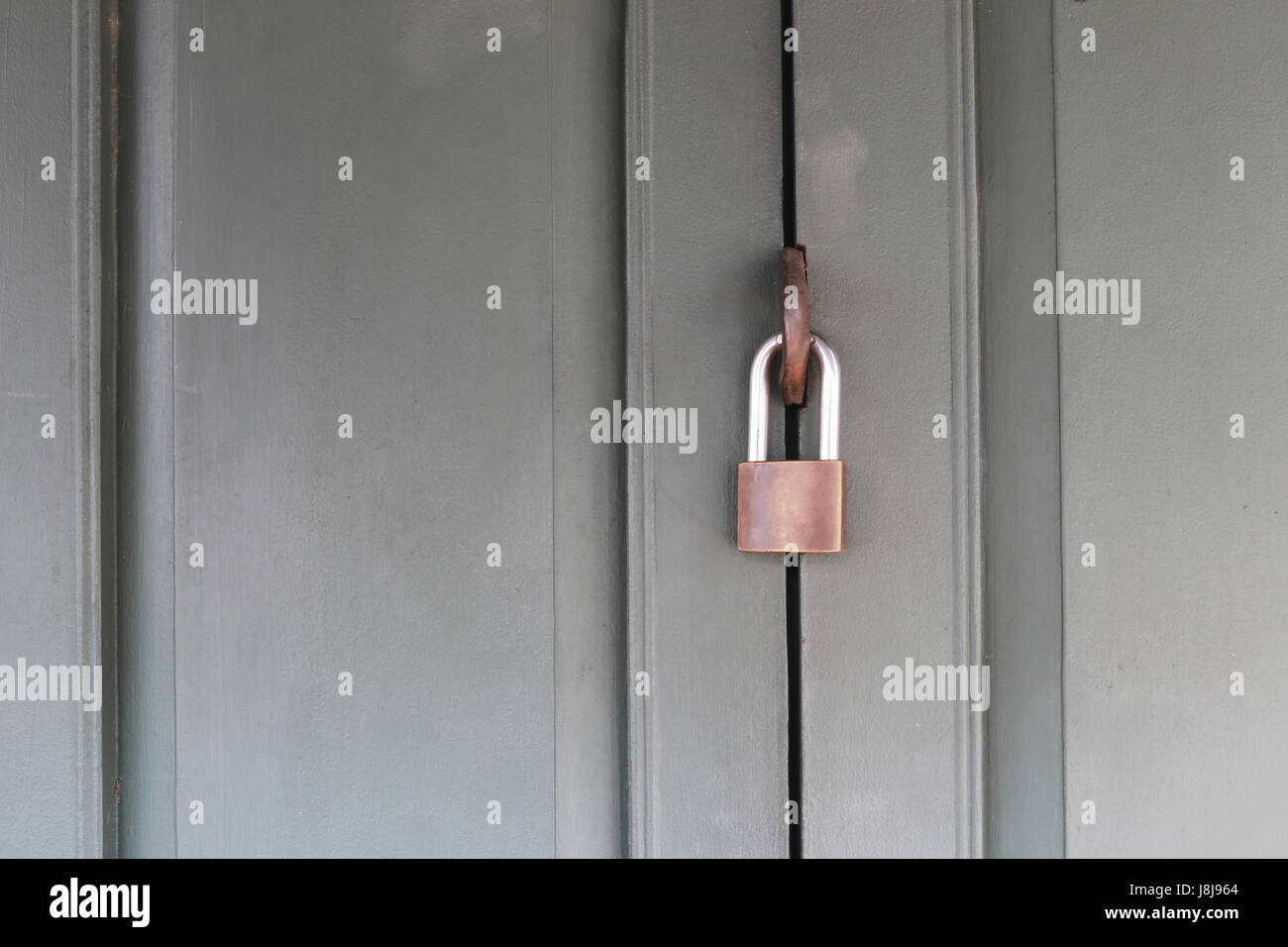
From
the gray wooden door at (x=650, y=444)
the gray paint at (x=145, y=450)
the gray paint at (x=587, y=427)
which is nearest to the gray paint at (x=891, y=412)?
the gray wooden door at (x=650, y=444)

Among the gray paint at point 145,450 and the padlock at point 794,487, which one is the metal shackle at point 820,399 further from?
the gray paint at point 145,450

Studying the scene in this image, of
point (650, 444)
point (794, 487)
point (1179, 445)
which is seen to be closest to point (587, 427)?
point (650, 444)

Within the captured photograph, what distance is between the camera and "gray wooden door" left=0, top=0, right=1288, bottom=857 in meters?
0.55

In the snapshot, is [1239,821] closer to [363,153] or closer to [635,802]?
[635,802]

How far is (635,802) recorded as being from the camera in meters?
0.56

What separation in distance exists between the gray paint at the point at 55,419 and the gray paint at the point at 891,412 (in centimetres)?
49

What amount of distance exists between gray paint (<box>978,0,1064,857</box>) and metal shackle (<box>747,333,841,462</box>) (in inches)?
4.9

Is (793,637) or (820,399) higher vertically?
(820,399)

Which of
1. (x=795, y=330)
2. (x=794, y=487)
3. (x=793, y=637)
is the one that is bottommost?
(x=793, y=637)

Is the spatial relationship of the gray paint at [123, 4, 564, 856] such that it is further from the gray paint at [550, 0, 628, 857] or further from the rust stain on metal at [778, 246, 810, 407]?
the rust stain on metal at [778, 246, 810, 407]

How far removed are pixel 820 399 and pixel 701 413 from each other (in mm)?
80

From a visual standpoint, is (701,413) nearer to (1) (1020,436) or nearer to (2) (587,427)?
(2) (587,427)

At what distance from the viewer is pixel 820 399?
535mm

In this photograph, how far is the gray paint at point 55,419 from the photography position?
55 cm
